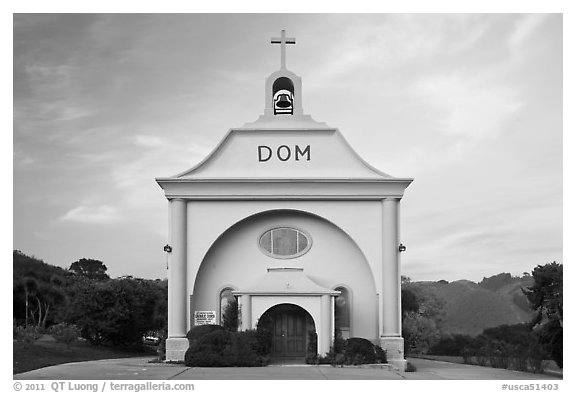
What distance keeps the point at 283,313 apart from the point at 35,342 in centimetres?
1139

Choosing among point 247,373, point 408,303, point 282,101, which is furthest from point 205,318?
point 408,303

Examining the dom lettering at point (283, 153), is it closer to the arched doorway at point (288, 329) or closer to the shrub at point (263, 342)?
the arched doorway at point (288, 329)

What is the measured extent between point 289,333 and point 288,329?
0.49ft

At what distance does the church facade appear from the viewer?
3197 centimetres

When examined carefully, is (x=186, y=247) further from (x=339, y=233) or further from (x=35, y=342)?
(x=35, y=342)

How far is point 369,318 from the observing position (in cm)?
3288

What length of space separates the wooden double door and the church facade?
1.4 inches

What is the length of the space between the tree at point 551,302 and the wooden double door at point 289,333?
8.39 m

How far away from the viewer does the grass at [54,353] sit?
2895 centimetres

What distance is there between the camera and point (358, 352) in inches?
1186

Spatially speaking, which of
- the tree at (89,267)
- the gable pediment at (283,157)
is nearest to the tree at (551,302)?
the gable pediment at (283,157)

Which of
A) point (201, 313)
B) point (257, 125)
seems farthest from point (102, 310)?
point (257, 125)

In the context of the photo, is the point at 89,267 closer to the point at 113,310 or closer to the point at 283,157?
the point at 113,310
